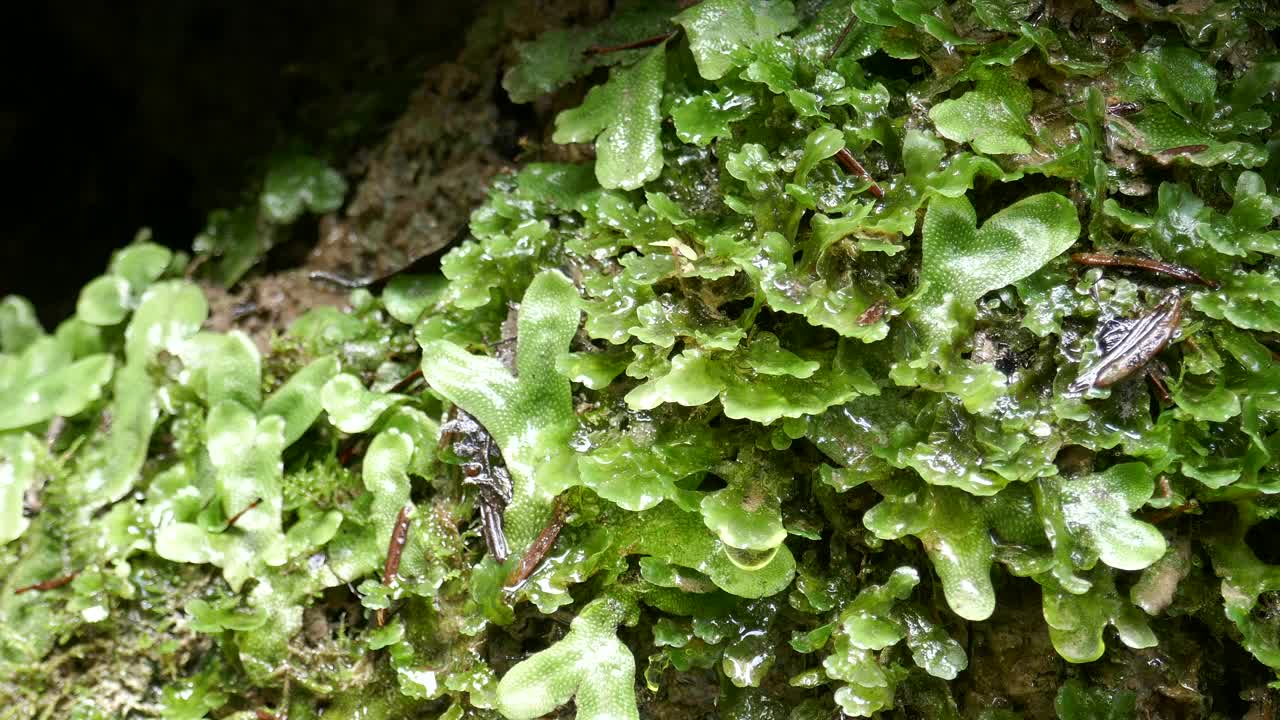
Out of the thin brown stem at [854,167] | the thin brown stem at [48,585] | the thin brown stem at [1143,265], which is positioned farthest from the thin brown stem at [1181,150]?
the thin brown stem at [48,585]

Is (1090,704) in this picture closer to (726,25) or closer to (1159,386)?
(1159,386)

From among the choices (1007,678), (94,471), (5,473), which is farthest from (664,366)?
(5,473)

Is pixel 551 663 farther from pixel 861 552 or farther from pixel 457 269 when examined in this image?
pixel 457 269

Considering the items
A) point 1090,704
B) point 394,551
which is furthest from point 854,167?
point 394,551

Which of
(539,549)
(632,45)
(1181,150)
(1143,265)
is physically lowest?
(539,549)

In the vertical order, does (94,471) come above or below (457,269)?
below

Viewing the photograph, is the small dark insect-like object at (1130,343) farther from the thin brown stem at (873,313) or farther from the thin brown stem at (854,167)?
the thin brown stem at (854,167)
